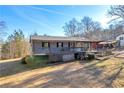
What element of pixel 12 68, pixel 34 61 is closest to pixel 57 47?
pixel 34 61

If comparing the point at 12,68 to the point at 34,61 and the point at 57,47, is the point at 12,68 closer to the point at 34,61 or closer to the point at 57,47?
the point at 34,61

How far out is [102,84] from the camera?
3.57 metres

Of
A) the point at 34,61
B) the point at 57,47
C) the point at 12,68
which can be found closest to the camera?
the point at 12,68

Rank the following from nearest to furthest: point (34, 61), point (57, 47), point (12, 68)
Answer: point (12, 68) → point (34, 61) → point (57, 47)

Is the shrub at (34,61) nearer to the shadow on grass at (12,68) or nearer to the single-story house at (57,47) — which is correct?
the shadow on grass at (12,68)

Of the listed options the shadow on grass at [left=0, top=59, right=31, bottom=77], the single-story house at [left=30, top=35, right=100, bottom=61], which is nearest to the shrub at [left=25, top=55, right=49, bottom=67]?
the shadow on grass at [left=0, top=59, right=31, bottom=77]

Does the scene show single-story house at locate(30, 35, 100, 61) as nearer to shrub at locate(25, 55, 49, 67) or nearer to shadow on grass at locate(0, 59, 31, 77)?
shrub at locate(25, 55, 49, 67)

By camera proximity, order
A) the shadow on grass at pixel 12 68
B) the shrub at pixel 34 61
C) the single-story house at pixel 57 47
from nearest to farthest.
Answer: the shadow on grass at pixel 12 68 < the shrub at pixel 34 61 < the single-story house at pixel 57 47

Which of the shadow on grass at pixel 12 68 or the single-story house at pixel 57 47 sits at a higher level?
the single-story house at pixel 57 47

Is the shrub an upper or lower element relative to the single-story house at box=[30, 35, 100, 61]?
lower

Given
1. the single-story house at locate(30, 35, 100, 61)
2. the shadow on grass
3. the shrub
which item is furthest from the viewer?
the single-story house at locate(30, 35, 100, 61)

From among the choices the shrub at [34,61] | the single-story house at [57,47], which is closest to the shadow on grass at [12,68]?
the shrub at [34,61]

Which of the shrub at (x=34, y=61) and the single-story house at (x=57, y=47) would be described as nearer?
the shrub at (x=34, y=61)
